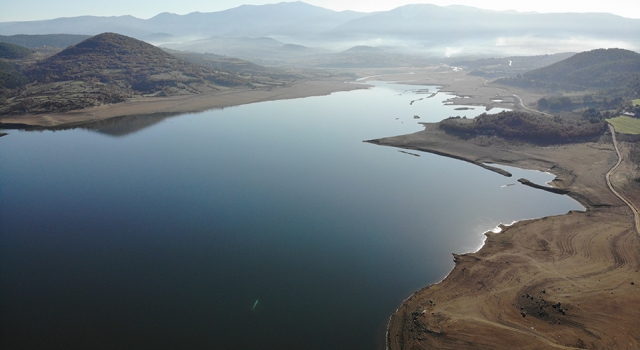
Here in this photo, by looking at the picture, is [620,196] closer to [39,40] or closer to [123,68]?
[123,68]

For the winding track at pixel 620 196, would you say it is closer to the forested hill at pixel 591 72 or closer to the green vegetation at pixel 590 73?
the green vegetation at pixel 590 73

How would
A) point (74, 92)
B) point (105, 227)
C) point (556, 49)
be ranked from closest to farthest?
1. point (105, 227)
2. point (74, 92)
3. point (556, 49)

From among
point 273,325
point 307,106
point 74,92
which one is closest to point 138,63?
point 74,92

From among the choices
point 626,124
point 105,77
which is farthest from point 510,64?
point 105,77

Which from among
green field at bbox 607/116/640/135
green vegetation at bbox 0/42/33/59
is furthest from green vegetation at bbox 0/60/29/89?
green field at bbox 607/116/640/135

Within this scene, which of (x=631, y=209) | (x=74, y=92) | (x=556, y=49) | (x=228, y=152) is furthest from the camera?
(x=556, y=49)

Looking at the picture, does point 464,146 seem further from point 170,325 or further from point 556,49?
point 556,49

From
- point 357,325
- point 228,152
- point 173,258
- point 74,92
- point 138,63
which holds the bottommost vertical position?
point 357,325

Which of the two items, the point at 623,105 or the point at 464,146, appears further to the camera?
the point at 623,105
